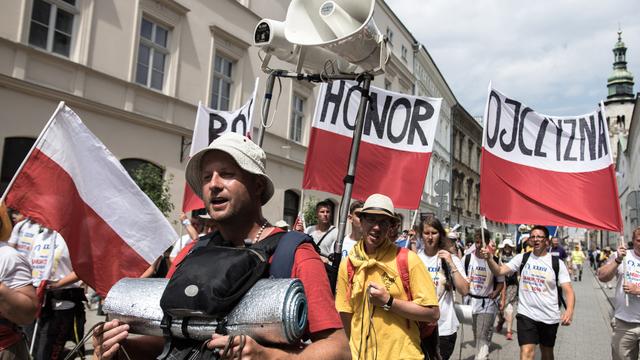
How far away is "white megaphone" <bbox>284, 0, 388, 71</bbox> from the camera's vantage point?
3323mm

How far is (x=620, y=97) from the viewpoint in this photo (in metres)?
89.6

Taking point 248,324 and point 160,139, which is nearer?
point 248,324

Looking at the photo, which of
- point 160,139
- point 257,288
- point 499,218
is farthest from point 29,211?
point 160,139

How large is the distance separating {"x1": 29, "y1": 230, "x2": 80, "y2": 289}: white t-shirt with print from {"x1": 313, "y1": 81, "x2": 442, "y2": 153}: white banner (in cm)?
311

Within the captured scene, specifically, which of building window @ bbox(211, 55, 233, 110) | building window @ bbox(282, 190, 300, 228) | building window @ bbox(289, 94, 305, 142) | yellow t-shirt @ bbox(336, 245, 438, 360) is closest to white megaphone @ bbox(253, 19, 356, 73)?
yellow t-shirt @ bbox(336, 245, 438, 360)

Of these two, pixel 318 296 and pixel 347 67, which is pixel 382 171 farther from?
pixel 318 296

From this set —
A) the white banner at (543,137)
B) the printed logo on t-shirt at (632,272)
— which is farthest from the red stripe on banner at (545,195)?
the printed logo on t-shirt at (632,272)

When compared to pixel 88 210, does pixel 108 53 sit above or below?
above

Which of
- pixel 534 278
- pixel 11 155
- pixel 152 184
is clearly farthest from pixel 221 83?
pixel 534 278

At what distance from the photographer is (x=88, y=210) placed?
3.89m

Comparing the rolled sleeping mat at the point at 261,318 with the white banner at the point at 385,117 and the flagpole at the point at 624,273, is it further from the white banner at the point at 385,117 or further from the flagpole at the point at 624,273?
the flagpole at the point at 624,273

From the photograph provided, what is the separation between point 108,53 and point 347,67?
11.1 metres

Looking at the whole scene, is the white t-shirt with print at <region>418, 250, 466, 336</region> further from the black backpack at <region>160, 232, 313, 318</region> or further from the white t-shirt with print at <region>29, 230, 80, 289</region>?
the black backpack at <region>160, 232, 313, 318</region>

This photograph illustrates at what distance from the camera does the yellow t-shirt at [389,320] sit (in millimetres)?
3417
